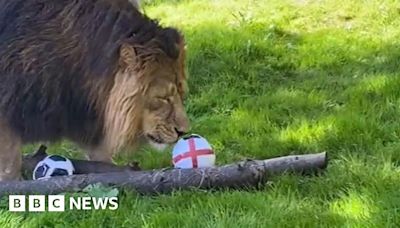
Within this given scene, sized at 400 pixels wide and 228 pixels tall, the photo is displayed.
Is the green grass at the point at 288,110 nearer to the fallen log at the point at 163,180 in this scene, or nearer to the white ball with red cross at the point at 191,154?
the fallen log at the point at 163,180

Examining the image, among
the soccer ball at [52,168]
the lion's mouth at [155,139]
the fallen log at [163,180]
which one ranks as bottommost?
the fallen log at [163,180]

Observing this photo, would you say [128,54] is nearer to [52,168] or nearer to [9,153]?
[52,168]

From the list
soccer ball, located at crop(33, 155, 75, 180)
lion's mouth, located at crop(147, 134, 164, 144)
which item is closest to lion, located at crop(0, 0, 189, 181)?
lion's mouth, located at crop(147, 134, 164, 144)

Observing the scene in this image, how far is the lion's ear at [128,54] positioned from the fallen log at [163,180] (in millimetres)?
522

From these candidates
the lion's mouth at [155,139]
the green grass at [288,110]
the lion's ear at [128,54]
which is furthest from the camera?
the lion's mouth at [155,139]

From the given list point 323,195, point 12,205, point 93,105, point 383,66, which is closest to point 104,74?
point 93,105

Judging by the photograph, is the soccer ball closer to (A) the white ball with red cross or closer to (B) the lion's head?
(B) the lion's head

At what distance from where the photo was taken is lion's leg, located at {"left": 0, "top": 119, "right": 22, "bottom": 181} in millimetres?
4055

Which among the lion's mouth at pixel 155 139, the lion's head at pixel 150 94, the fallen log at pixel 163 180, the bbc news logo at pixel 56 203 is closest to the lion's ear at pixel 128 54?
the lion's head at pixel 150 94

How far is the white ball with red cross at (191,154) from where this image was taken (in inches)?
157

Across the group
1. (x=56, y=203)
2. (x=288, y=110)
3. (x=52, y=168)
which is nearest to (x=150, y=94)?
(x=52, y=168)

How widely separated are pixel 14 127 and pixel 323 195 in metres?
1.51

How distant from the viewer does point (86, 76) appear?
159 inches

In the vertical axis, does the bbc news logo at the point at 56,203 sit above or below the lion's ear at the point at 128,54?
below
